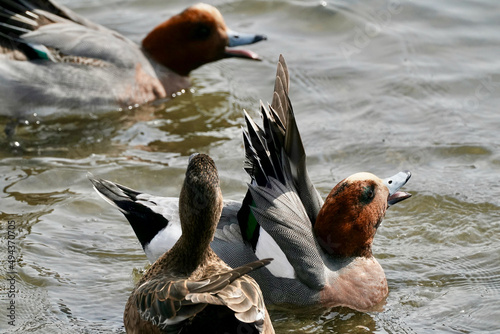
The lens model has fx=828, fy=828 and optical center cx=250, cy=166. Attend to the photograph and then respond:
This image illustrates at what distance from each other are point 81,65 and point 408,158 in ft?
11.5

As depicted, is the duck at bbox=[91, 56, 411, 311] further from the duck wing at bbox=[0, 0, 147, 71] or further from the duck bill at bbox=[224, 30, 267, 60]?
the duck bill at bbox=[224, 30, 267, 60]

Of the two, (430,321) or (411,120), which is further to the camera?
(411,120)

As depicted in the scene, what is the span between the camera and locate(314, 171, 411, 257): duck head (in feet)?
18.6

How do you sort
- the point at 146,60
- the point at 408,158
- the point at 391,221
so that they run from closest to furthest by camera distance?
the point at 391,221 < the point at 408,158 < the point at 146,60

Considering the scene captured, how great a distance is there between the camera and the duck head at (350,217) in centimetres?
567

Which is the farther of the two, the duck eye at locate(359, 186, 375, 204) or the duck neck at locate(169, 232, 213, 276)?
the duck eye at locate(359, 186, 375, 204)

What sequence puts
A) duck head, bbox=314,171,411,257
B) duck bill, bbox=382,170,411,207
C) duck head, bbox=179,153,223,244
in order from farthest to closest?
1. duck bill, bbox=382,170,411,207
2. duck head, bbox=314,171,411,257
3. duck head, bbox=179,153,223,244

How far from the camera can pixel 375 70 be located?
9508 mm

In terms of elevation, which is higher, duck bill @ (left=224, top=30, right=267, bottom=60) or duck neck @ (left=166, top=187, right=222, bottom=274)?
duck neck @ (left=166, top=187, right=222, bottom=274)

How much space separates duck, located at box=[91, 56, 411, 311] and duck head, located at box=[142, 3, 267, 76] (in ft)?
12.1

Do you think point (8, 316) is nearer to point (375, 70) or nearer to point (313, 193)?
point (313, 193)

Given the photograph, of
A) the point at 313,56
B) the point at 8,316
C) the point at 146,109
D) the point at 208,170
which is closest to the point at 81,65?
the point at 146,109

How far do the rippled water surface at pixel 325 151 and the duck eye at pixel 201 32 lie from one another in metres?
0.60

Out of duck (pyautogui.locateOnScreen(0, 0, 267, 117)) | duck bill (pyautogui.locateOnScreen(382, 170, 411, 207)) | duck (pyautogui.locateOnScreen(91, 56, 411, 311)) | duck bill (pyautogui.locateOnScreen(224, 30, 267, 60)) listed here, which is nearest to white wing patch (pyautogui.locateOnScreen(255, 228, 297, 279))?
duck (pyautogui.locateOnScreen(91, 56, 411, 311))
